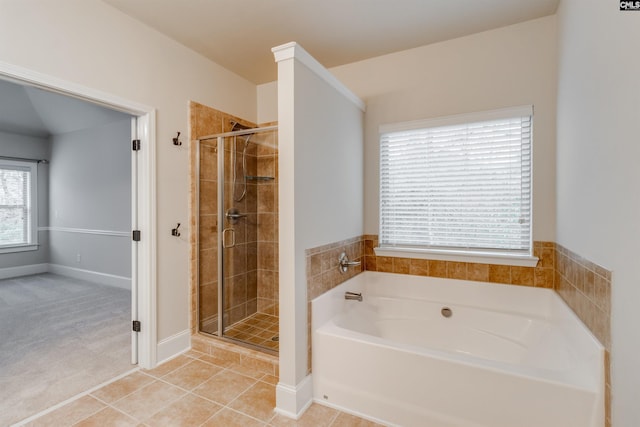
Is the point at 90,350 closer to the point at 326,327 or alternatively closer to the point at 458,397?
the point at 326,327

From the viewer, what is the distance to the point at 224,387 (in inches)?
85.9

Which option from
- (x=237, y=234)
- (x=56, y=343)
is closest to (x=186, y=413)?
(x=237, y=234)

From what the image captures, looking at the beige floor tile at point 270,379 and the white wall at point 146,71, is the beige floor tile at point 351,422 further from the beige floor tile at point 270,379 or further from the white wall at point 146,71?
the white wall at point 146,71

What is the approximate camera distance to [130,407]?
1941 millimetres

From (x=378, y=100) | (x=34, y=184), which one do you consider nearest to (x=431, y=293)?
(x=378, y=100)

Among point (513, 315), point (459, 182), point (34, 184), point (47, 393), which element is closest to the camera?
point (47, 393)

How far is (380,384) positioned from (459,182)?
1710 mm

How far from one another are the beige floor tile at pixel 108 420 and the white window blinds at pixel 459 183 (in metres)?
2.26

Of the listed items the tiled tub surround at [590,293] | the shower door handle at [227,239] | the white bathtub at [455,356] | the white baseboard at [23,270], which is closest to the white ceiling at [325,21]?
the shower door handle at [227,239]

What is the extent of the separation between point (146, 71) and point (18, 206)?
5.17 m

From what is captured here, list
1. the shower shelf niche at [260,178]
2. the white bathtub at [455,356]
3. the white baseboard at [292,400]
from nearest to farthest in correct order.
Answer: the white bathtub at [455,356], the white baseboard at [292,400], the shower shelf niche at [260,178]

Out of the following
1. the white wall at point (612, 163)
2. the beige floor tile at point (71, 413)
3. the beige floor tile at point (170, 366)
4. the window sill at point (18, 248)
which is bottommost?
the beige floor tile at point (170, 366)

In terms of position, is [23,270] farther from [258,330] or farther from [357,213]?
[357,213]

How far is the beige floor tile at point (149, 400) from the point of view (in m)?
1.90
